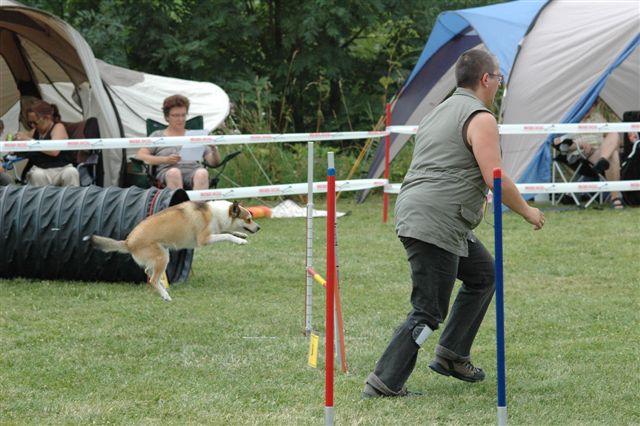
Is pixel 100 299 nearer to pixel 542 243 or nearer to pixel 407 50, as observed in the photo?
pixel 542 243

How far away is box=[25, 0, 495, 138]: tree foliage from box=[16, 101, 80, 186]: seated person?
629 cm

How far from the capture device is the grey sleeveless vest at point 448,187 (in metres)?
4.61

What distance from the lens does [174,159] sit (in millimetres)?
9867

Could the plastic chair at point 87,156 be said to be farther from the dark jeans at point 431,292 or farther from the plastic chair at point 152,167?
the dark jeans at point 431,292

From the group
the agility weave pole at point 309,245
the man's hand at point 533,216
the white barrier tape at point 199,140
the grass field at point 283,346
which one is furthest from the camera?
the white barrier tape at point 199,140

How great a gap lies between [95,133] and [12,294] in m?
4.06

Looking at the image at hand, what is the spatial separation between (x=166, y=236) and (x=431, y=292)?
3.05m

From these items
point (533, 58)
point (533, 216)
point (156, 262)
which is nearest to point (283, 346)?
point (156, 262)

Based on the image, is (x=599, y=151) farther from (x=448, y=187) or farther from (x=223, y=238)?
(x=448, y=187)

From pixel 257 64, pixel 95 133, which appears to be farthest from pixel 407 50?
pixel 95 133

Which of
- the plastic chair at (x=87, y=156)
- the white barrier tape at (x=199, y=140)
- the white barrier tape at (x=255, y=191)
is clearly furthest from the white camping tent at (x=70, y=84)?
the white barrier tape at (x=255, y=191)

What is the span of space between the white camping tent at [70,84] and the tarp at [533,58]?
2.59 m

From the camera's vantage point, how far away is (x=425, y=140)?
15.5 ft

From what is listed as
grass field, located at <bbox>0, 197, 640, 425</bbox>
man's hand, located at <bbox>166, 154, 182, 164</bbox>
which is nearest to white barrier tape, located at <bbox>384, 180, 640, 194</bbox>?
grass field, located at <bbox>0, 197, 640, 425</bbox>
